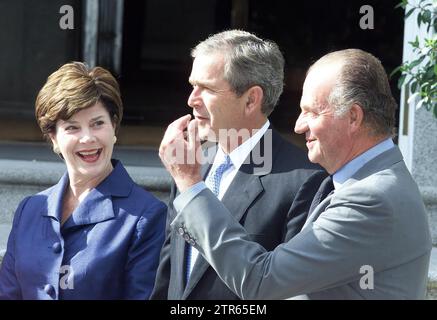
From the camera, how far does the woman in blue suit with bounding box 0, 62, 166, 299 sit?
10.4ft

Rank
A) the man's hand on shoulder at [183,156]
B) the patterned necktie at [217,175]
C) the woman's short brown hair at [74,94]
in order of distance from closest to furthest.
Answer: the man's hand on shoulder at [183,156] → the patterned necktie at [217,175] → the woman's short brown hair at [74,94]

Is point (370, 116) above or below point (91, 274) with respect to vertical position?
above

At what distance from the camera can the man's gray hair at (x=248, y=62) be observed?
303cm

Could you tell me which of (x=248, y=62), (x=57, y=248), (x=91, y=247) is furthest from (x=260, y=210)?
(x=57, y=248)

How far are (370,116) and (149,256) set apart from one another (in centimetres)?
96

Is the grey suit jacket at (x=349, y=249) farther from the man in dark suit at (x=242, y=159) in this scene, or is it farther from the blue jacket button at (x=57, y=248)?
the blue jacket button at (x=57, y=248)

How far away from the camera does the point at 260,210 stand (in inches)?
118

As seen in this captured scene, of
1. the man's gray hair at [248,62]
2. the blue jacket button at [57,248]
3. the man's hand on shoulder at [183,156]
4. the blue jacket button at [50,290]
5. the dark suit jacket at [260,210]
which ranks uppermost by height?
the man's gray hair at [248,62]

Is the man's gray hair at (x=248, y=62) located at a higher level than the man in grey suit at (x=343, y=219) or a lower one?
higher

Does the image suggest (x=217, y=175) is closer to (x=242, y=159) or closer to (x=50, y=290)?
(x=242, y=159)

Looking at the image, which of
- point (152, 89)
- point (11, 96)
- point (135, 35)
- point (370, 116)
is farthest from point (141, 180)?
point (135, 35)

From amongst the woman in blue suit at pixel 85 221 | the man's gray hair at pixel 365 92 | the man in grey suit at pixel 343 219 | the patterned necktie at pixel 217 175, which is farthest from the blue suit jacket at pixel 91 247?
the man's gray hair at pixel 365 92

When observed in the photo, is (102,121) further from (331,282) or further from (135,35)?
(135,35)

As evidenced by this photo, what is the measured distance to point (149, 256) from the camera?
3189mm
